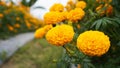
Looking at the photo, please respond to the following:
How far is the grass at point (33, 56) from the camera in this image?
3.33 meters

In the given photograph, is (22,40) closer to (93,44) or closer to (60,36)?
(60,36)

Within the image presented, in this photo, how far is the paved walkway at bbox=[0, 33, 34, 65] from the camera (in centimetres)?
374

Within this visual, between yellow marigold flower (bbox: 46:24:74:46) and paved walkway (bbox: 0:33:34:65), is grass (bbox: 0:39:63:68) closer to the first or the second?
paved walkway (bbox: 0:33:34:65)

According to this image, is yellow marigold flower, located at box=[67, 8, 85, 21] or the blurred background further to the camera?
the blurred background

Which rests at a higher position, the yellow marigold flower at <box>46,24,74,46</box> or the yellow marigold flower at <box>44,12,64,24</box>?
the yellow marigold flower at <box>46,24,74,46</box>

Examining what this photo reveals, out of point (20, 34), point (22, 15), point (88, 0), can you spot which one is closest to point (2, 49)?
point (20, 34)

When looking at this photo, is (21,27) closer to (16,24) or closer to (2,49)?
(16,24)

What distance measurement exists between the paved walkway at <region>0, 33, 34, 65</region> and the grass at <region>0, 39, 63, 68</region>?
66mm

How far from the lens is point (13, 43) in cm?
405

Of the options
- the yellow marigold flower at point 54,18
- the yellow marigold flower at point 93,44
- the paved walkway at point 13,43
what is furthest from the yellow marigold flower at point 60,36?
the paved walkway at point 13,43

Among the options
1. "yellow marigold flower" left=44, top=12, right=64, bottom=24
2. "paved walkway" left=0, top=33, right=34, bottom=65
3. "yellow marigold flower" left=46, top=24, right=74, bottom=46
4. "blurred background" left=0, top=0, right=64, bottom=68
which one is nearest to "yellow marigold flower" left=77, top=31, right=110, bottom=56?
"yellow marigold flower" left=46, top=24, right=74, bottom=46

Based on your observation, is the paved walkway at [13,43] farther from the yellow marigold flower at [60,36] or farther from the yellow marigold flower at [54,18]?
the yellow marigold flower at [60,36]

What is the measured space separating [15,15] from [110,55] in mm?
3233

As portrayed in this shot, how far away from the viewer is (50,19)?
5.03 feet
